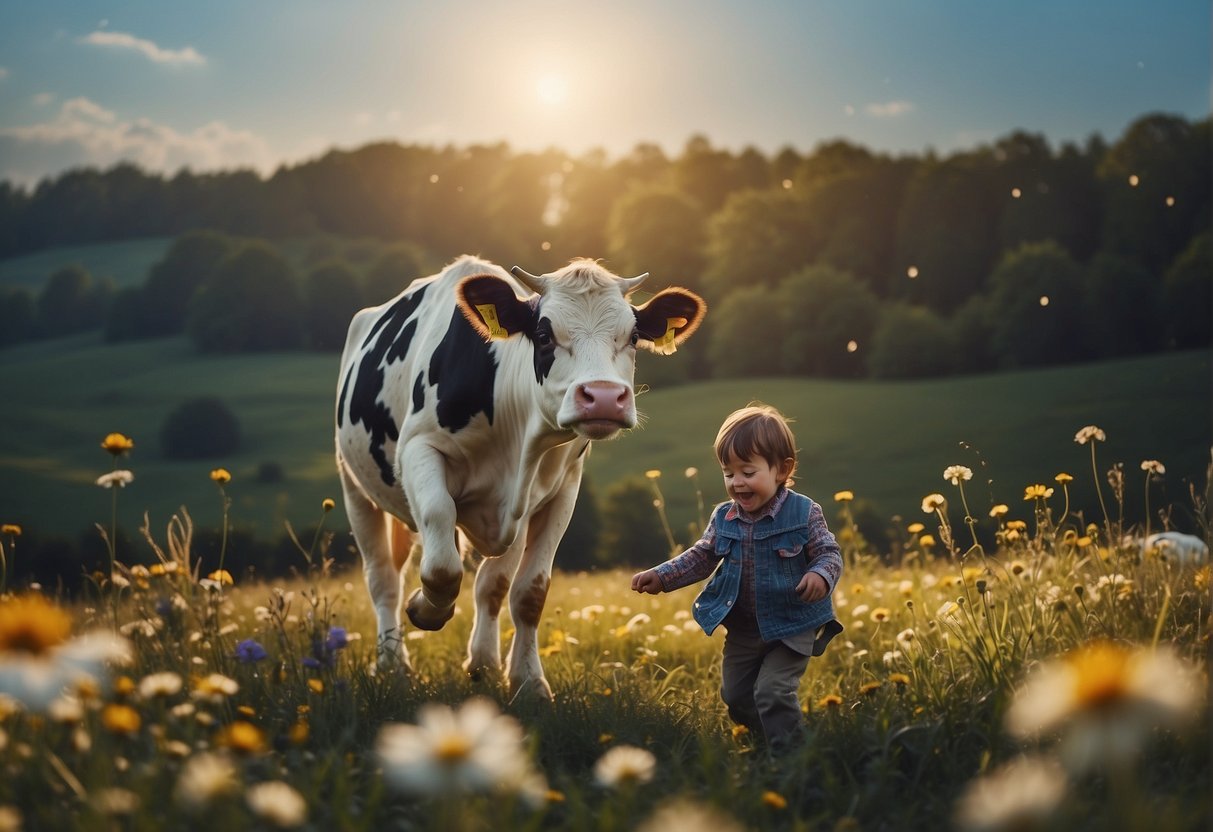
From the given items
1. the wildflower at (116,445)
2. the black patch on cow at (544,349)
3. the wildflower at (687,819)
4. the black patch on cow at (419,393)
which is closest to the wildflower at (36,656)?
the wildflower at (687,819)

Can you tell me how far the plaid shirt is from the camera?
4.52 m

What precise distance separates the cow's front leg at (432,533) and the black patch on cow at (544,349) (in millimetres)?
828

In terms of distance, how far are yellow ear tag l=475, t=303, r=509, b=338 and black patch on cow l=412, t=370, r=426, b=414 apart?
82 centimetres

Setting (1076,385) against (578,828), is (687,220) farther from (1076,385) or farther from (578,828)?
(578,828)

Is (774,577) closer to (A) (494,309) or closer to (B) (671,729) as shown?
(B) (671,729)

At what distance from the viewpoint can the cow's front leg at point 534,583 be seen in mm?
5785

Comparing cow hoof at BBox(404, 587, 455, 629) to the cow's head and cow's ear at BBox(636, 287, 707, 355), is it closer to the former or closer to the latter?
the cow's head

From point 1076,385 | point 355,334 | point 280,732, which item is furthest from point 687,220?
point 280,732

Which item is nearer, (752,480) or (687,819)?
(687,819)

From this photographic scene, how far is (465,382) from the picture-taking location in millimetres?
5832

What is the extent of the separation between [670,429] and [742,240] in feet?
53.0

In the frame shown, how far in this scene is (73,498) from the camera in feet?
139

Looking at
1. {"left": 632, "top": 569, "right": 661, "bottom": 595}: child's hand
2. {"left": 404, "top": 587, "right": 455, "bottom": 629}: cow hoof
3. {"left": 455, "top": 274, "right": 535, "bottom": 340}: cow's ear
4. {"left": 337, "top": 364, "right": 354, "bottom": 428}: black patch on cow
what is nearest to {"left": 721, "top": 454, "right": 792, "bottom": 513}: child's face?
{"left": 632, "top": 569, "right": 661, "bottom": 595}: child's hand

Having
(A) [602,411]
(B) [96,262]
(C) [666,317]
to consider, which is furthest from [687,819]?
(B) [96,262]
